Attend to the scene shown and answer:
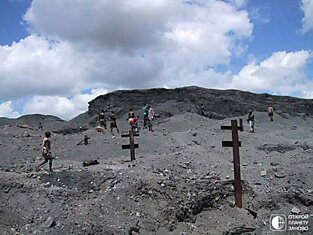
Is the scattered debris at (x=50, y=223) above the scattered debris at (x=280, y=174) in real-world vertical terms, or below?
below

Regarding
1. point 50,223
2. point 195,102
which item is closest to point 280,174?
point 50,223

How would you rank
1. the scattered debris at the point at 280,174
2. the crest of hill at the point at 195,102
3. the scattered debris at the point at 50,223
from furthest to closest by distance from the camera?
the crest of hill at the point at 195,102
the scattered debris at the point at 280,174
the scattered debris at the point at 50,223

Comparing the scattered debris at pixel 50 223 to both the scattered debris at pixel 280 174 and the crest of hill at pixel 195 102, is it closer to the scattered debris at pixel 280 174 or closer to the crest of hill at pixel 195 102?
the scattered debris at pixel 280 174

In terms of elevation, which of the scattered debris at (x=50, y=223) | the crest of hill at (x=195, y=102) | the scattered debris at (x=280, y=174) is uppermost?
the crest of hill at (x=195, y=102)

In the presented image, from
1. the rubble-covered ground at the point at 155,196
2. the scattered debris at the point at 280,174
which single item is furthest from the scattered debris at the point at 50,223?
the scattered debris at the point at 280,174

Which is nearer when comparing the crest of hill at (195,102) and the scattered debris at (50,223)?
the scattered debris at (50,223)

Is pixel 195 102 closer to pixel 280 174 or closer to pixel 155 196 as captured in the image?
pixel 280 174

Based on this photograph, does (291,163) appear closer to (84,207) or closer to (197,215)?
(197,215)

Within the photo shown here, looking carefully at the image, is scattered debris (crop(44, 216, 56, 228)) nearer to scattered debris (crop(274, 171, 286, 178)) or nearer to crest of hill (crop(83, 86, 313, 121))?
scattered debris (crop(274, 171, 286, 178))

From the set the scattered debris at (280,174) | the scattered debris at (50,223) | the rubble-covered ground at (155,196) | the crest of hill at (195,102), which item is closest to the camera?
the scattered debris at (50,223)

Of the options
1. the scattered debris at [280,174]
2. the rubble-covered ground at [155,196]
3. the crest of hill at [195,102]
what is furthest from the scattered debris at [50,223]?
the crest of hill at [195,102]

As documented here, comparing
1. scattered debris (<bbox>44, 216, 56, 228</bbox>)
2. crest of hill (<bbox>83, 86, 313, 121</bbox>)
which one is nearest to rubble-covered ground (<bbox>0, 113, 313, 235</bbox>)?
scattered debris (<bbox>44, 216, 56, 228</bbox>)

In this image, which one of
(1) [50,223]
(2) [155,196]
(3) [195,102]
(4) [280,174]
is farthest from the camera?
(3) [195,102]

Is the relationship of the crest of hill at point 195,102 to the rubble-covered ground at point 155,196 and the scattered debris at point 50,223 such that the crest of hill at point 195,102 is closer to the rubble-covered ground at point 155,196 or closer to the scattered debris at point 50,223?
the rubble-covered ground at point 155,196
